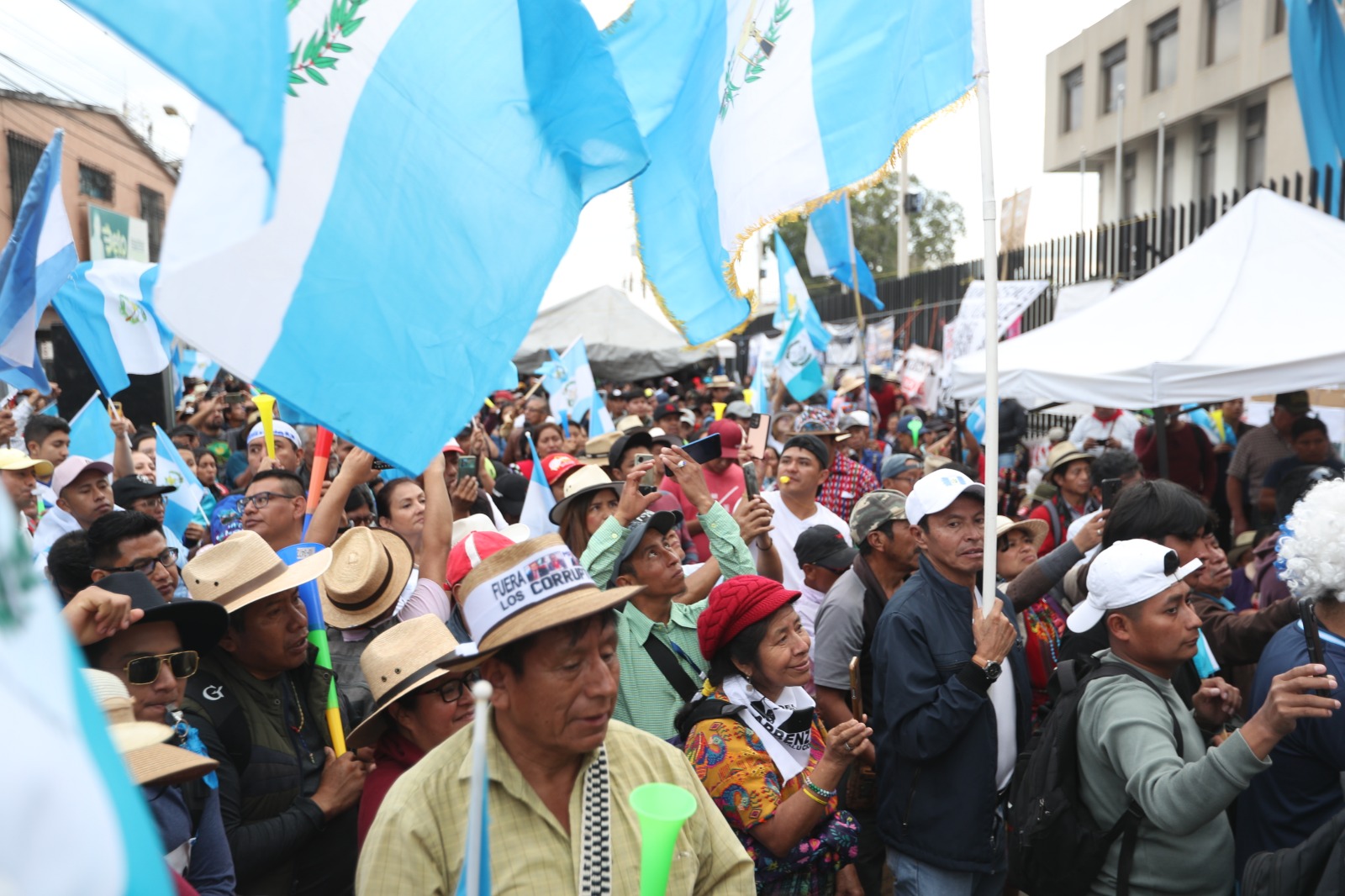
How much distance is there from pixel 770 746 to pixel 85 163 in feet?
112

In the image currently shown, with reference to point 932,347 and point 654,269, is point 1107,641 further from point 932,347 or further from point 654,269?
point 932,347

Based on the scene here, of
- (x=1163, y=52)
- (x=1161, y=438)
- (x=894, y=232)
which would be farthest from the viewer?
(x=894, y=232)

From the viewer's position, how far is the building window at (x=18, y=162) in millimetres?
25344

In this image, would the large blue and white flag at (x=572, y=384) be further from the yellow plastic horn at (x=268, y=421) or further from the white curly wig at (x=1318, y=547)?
the white curly wig at (x=1318, y=547)

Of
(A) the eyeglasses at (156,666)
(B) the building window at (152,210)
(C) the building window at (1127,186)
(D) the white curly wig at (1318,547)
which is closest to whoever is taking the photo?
(A) the eyeglasses at (156,666)

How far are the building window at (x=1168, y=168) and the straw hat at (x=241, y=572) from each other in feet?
101

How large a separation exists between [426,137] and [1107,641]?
314 cm

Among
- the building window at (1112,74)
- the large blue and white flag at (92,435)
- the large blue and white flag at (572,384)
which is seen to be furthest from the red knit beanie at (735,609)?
the building window at (1112,74)

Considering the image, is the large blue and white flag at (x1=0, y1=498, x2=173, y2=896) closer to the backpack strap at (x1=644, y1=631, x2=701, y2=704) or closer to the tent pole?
the backpack strap at (x1=644, y1=631, x2=701, y2=704)

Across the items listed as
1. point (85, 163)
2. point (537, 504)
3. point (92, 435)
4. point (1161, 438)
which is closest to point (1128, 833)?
point (537, 504)

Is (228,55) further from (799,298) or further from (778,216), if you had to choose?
(799,298)

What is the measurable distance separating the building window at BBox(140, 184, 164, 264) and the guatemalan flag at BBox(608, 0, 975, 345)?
118ft

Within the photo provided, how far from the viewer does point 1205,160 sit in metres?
28.6

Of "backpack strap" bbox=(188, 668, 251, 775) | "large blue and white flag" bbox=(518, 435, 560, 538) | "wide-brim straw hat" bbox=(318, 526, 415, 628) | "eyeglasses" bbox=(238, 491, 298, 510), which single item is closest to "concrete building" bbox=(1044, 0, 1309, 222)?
"large blue and white flag" bbox=(518, 435, 560, 538)
